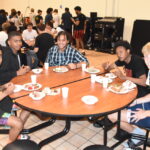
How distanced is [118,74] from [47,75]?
0.86 m

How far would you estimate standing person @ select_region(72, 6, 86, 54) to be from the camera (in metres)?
6.95

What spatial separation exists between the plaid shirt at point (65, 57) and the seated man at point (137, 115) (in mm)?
1090

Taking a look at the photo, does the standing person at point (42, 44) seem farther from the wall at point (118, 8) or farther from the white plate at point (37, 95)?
the wall at point (118, 8)

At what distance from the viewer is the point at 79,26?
7.05 meters

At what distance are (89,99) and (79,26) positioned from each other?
5.70 meters

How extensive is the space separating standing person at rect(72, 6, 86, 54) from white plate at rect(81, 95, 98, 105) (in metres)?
5.61

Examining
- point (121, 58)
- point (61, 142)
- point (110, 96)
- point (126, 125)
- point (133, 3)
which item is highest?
point (133, 3)

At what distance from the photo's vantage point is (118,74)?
2.21m

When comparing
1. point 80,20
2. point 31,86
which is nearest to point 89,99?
point 31,86

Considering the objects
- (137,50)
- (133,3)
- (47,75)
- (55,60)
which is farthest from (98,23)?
(47,75)

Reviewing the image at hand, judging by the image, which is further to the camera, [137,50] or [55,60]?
[137,50]

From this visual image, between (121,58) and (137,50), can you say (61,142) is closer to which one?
(121,58)

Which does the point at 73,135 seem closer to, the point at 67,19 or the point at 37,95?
the point at 37,95

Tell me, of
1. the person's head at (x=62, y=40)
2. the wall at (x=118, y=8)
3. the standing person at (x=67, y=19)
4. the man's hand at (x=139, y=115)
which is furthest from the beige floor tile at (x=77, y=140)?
the standing person at (x=67, y=19)
